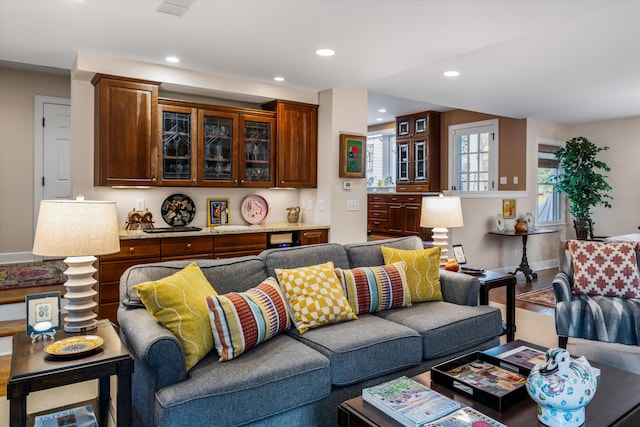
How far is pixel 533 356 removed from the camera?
2064 mm

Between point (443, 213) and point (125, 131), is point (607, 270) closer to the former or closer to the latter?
point (443, 213)

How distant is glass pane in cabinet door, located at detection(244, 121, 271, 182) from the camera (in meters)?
4.49

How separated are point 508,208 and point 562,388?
5.50 m

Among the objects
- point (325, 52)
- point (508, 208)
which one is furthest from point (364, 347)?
point (508, 208)

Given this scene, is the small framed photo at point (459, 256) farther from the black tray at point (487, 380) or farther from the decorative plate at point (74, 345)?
the decorative plate at point (74, 345)

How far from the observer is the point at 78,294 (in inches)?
82.7

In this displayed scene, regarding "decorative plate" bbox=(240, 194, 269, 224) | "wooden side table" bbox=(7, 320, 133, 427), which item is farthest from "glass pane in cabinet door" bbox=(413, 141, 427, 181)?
"wooden side table" bbox=(7, 320, 133, 427)

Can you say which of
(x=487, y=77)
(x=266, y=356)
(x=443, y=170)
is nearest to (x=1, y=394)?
(x=266, y=356)

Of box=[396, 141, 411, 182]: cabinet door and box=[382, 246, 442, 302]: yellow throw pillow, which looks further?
box=[396, 141, 411, 182]: cabinet door

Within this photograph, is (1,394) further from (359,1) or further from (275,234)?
(359,1)

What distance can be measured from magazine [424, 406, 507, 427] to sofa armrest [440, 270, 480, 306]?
4.91ft

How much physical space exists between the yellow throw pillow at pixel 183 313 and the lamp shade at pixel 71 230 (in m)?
0.31

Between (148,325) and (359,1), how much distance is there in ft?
7.07

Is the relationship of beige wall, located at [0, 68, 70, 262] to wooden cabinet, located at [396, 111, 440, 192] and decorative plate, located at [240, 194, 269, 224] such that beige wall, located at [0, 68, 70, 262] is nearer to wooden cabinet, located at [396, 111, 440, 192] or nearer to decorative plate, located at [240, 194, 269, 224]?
decorative plate, located at [240, 194, 269, 224]
